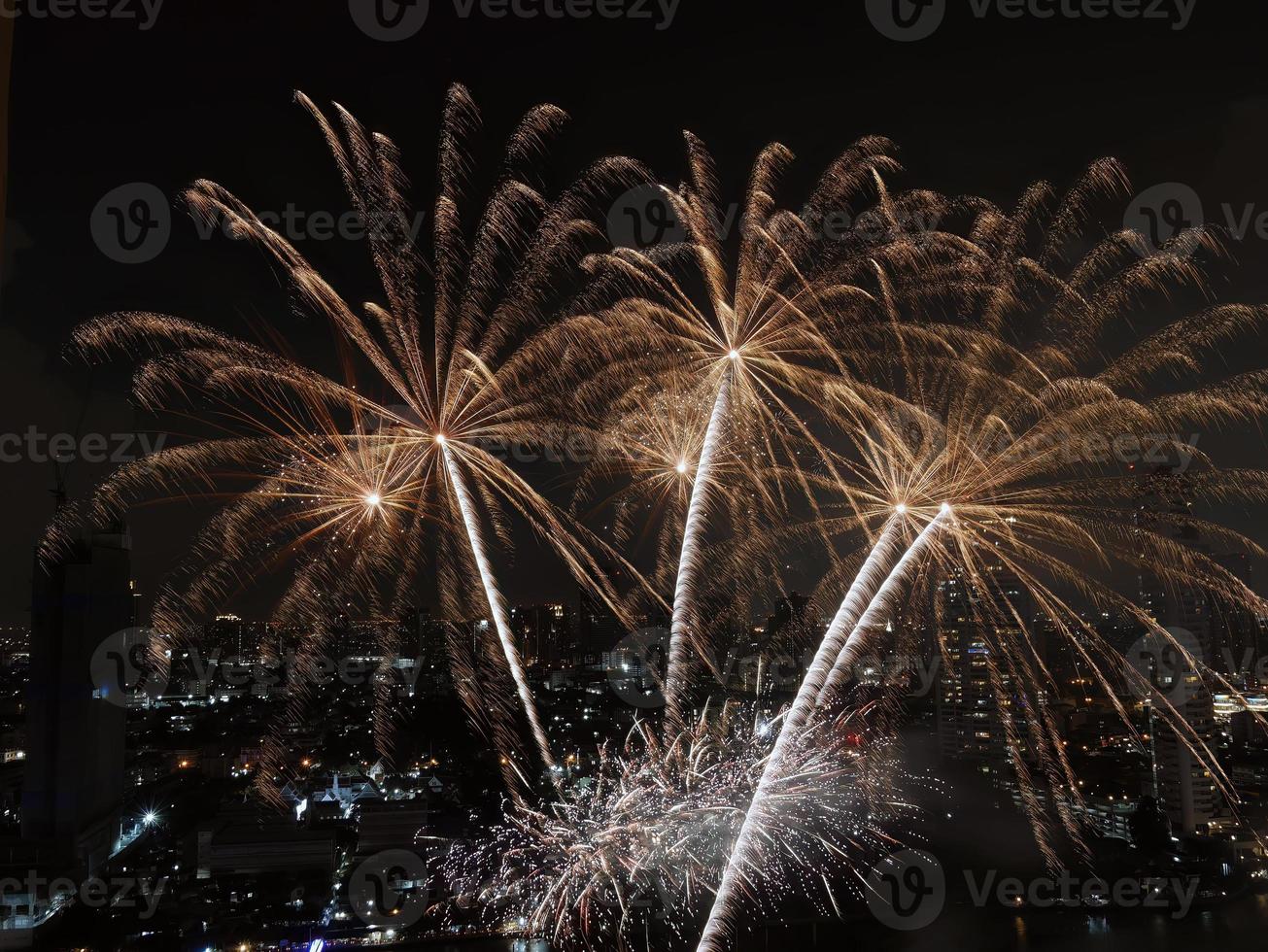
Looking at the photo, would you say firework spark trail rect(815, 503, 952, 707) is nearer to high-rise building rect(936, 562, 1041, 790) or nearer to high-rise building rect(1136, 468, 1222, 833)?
high-rise building rect(1136, 468, 1222, 833)

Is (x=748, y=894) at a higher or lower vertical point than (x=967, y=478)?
lower

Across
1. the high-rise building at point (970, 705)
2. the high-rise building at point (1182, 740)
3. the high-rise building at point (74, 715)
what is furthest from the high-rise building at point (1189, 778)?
the high-rise building at point (74, 715)

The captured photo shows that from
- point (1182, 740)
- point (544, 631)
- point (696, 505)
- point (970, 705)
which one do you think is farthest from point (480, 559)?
point (544, 631)

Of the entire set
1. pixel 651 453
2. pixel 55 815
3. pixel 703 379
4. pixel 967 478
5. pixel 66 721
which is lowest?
pixel 55 815

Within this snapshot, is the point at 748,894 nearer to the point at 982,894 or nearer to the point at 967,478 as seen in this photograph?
the point at 982,894

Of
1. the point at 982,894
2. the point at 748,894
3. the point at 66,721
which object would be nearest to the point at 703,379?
the point at 748,894

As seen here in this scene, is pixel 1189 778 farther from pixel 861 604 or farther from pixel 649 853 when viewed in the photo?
pixel 861 604

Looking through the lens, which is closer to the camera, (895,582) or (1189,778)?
(895,582)

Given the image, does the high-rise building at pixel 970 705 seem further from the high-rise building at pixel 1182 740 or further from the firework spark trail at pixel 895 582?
the firework spark trail at pixel 895 582
